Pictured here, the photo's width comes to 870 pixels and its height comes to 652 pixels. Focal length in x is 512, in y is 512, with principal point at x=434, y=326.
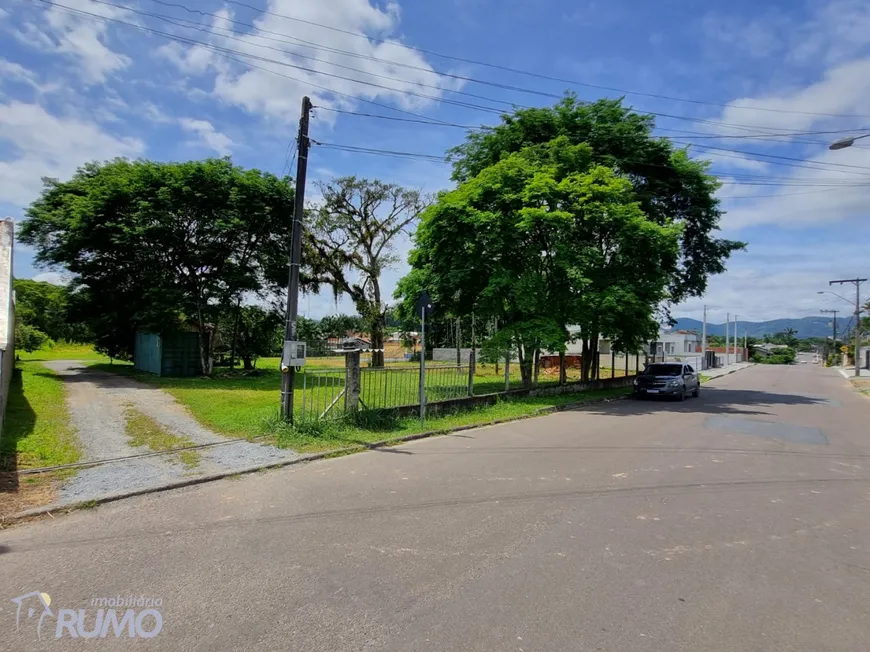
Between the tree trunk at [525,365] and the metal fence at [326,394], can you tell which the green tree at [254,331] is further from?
the metal fence at [326,394]

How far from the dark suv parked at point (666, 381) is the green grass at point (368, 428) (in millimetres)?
7780

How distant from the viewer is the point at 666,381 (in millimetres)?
19812

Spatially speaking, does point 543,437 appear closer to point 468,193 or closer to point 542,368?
point 468,193

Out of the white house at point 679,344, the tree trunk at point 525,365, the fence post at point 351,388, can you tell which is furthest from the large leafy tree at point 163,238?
the white house at point 679,344

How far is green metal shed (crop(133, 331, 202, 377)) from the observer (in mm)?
22766

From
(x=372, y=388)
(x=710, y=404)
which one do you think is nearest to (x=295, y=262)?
(x=372, y=388)

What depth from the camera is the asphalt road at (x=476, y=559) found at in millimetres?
3215

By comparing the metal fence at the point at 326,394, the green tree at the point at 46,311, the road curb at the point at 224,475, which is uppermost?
the green tree at the point at 46,311

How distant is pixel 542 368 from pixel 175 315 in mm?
22696

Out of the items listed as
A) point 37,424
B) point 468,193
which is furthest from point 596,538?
point 468,193

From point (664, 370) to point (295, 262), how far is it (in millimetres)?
16286

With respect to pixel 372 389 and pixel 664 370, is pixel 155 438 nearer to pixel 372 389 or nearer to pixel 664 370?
pixel 372 389

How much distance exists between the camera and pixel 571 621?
Answer: 3.32 metres

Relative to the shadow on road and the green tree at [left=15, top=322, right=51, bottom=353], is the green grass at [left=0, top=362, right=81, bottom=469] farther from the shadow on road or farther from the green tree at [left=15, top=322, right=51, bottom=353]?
the shadow on road
